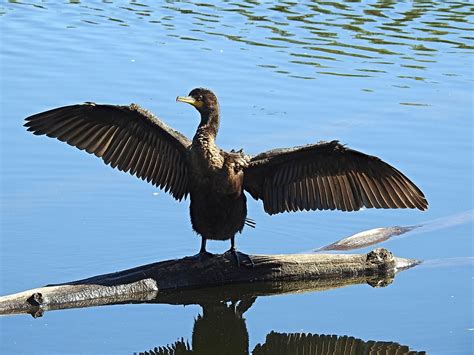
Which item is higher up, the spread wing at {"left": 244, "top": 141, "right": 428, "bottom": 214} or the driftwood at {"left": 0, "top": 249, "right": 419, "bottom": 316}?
the spread wing at {"left": 244, "top": 141, "right": 428, "bottom": 214}

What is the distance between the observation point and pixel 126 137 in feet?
29.6

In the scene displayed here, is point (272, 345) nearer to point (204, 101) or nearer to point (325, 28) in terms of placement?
point (204, 101)

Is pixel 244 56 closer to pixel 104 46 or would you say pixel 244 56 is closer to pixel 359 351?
pixel 104 46

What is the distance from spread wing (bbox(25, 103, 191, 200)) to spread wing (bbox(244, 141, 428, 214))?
1.76 ft

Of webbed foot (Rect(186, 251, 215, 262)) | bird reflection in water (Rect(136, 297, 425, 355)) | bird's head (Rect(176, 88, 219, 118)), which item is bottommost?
bird reflection in water (Rect(136, 297, 425, 355))

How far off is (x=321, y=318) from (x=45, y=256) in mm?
2112

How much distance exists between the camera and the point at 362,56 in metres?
15.5

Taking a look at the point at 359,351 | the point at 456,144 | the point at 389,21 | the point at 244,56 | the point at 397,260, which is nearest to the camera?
the point at 359,351

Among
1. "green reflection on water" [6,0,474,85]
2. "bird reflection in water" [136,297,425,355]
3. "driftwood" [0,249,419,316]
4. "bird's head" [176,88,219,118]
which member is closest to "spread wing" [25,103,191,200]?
"bird's head" [176,88,219,118]

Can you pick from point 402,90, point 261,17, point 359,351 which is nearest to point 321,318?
point 359,351

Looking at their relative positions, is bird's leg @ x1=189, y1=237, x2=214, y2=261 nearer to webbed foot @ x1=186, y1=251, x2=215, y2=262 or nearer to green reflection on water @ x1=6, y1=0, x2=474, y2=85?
webbed foot @ x1=186, y1=251, x2=215, y2=262

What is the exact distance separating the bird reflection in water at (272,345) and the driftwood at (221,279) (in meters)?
0.32

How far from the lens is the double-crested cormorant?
8.62 m

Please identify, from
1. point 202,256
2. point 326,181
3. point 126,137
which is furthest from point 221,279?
point 126,137
